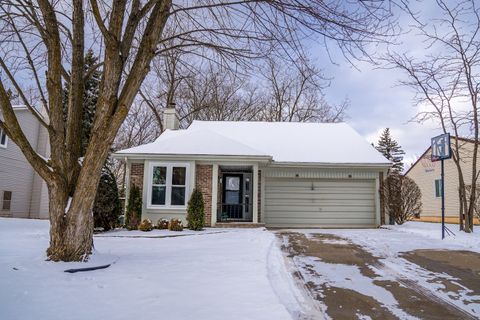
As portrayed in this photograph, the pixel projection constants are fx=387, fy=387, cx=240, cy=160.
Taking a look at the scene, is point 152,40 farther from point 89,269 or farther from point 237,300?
point 237,300

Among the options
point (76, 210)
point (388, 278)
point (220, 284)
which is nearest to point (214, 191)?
point (76, 210)

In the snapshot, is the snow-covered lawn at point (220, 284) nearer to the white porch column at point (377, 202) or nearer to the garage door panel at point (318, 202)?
the white porch column at point (377, 202)

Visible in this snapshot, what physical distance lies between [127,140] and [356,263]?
1016 inches

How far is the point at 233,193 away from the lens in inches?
634

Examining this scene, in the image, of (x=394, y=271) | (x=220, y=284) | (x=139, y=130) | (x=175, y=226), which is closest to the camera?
(x=220, y=284)

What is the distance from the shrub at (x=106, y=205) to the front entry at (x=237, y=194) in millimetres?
4605

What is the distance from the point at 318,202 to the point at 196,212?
5589mm

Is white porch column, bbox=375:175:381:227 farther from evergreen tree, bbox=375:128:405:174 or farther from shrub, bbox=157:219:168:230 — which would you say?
evergreen tree, bbox=375:128:405:174

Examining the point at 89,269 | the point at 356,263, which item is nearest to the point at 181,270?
the point at 89,269

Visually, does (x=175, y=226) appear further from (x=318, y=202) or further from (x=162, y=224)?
(x=318, y=202)

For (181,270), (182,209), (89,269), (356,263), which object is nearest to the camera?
(89,269)

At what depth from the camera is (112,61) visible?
251 inches

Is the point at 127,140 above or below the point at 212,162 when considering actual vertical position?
above

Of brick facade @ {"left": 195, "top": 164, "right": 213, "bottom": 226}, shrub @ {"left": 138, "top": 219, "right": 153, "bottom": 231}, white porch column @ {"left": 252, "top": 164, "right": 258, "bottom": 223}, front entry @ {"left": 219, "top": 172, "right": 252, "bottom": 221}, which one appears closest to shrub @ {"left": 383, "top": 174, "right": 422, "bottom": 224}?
white porch column @ {"left": 252, "top": 164, "right": 258, "bottom": 223}
